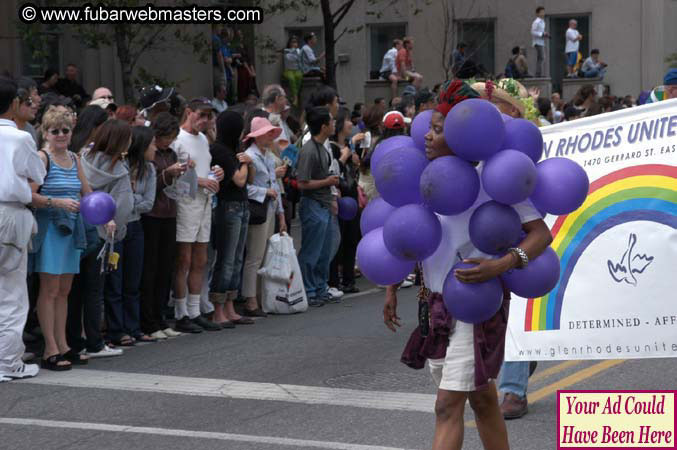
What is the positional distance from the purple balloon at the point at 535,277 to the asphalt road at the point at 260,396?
5.11 feet

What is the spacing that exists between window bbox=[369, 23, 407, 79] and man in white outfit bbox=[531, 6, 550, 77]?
12.1 feet

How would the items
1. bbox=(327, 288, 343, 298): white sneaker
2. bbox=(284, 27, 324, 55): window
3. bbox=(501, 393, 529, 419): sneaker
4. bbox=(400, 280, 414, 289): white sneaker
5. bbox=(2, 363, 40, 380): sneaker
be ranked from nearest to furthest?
bbox=(501, 393, 529, 419): sneaker → bbox=(2, 363, 40, 380): sneaker → bbox=(327, 288, 343, 298): white sneaker → bbox=(400, 280, 414, 289): white sneaker → bbox=(284, 27, 324, 55): window

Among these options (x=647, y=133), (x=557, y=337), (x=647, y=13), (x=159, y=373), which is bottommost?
(x=159, y=373)

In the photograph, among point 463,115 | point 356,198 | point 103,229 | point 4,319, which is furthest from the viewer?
point 356,198

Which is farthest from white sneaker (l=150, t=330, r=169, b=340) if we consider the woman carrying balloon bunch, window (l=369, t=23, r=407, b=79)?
window (l=369, t=23, r=407, b=79)

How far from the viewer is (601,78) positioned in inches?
1287

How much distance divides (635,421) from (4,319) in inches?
200

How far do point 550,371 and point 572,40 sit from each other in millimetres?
24647

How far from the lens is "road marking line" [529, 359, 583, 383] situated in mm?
8805

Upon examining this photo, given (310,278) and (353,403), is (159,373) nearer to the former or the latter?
(353,403)

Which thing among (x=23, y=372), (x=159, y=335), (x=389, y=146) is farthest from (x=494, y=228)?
(x=159, y=335)

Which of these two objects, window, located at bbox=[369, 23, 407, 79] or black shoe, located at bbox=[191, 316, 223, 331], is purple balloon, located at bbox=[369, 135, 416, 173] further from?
window, located at bbox=[369, 23, 407, 79]

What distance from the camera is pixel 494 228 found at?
5.40 metres

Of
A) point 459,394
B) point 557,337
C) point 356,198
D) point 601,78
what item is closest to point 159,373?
point 557,337
